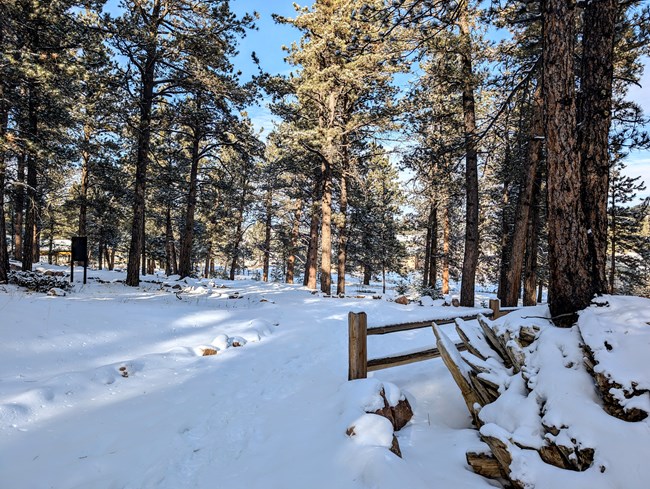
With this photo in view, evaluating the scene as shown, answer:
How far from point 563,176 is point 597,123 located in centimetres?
121

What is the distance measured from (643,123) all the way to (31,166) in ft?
69.4

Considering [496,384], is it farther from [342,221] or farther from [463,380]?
[342,221]

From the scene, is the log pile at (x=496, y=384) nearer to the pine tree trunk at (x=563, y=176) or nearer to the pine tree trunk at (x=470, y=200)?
the pine tree trunk at (x=563, y=176)

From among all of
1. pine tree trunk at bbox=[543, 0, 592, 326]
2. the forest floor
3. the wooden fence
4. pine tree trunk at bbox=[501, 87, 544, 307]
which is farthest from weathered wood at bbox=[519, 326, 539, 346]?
pine tree trunk at bbox=[501, 87, 544, 307]

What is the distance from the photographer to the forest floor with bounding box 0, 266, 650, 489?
296 cm

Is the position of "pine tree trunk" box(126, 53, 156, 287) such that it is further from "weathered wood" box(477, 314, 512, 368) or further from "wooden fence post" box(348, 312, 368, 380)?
"weathered wood" box(477, 314, 512, 368)

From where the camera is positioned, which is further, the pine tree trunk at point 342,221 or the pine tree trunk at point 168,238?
the pine tree trunk at point 168,238

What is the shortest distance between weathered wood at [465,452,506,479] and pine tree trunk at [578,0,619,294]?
2871 mm

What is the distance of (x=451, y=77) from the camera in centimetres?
1127

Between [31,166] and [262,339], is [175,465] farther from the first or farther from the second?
[31,166]

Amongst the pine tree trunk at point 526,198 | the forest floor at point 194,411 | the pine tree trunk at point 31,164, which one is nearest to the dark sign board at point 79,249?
the pine tree trunk at point 31,164

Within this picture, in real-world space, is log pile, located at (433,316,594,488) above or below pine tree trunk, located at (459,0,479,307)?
below

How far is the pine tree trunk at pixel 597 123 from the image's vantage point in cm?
441

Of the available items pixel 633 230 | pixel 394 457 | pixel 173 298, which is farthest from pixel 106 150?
pixel 633 230
